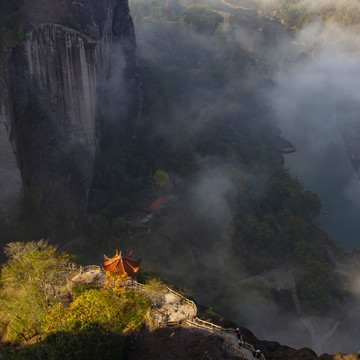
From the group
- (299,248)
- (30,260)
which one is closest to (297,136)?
(299,248)

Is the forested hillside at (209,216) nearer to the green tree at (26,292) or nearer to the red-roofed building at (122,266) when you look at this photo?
the green tree at (26,292)

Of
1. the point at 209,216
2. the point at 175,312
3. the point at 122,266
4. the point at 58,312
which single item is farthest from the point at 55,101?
the point at 209,216

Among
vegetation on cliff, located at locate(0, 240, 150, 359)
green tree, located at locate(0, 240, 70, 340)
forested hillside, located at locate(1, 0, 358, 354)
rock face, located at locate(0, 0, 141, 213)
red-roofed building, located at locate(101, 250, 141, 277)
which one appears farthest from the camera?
forested hillside, located at locate(1, 0, 358, 354)

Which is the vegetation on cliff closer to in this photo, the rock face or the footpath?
the footpath

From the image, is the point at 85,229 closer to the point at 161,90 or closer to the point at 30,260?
the point at 30,260

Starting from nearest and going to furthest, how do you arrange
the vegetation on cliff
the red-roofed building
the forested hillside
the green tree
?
the vegetation on cliff
the green tree
the red-roofed building
the forested hillside

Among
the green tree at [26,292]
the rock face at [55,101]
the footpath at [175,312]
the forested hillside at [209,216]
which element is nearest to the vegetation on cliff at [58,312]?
the green tree at [26,292]

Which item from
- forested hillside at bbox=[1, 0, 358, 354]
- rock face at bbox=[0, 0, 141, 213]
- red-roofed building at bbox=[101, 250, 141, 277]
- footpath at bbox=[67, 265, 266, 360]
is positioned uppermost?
Result: rock face at bbox=[0, 0, 141, 213]

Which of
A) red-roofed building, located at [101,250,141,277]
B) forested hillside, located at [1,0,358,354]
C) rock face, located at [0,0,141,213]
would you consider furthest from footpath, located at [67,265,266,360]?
rock face, located at [0,0,141,213]
